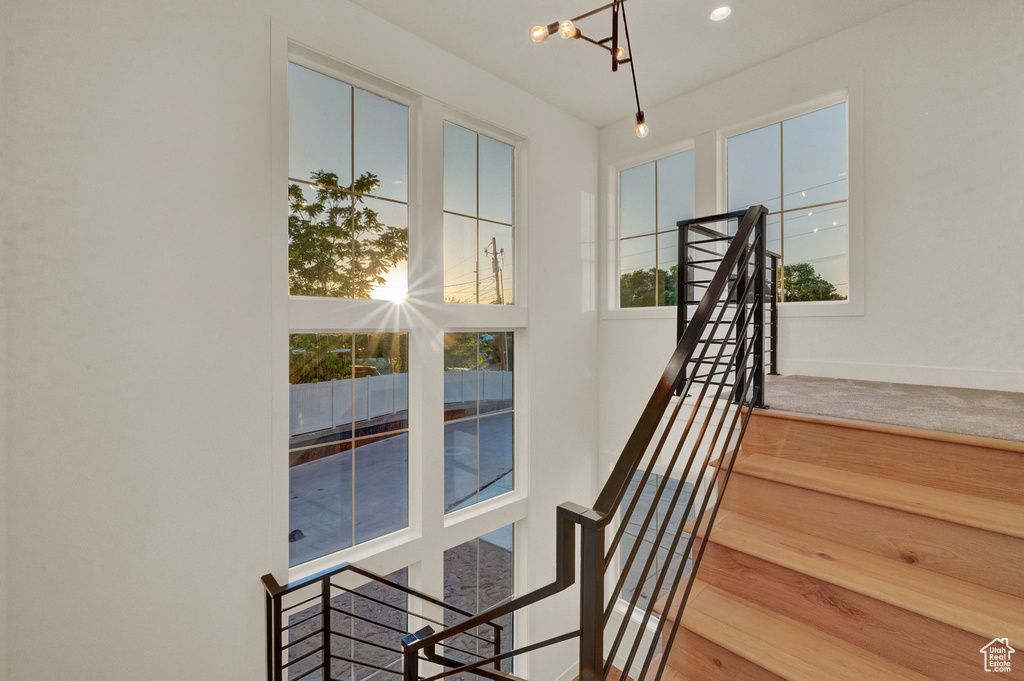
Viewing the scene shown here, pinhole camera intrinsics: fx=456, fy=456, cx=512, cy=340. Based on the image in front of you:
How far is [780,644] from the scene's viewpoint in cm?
123

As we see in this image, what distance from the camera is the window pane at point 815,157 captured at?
120 inches

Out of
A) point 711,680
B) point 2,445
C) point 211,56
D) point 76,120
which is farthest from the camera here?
point 211,56

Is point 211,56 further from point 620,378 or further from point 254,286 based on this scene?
point 620,378

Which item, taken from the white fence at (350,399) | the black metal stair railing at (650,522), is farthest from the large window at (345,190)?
the black metal stair railing at (650,522)

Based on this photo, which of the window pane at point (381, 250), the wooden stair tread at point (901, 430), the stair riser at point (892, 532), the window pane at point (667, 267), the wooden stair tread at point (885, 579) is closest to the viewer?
the wooden stair tread at point (885, 579)

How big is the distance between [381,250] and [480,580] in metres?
2.51

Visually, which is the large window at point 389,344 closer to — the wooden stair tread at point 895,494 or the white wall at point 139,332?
the white wall at point 139,332

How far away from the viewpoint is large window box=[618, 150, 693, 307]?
3846 mm

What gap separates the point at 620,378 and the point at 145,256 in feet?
11.2

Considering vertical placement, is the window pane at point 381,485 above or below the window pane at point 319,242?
below

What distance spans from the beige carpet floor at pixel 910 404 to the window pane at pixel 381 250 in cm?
221

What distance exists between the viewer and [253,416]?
2291 millimetres

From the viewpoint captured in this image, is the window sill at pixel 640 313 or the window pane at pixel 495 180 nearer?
the window pane at pixel 495 180

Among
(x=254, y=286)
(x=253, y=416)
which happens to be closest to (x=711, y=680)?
(x=253, y=416)
